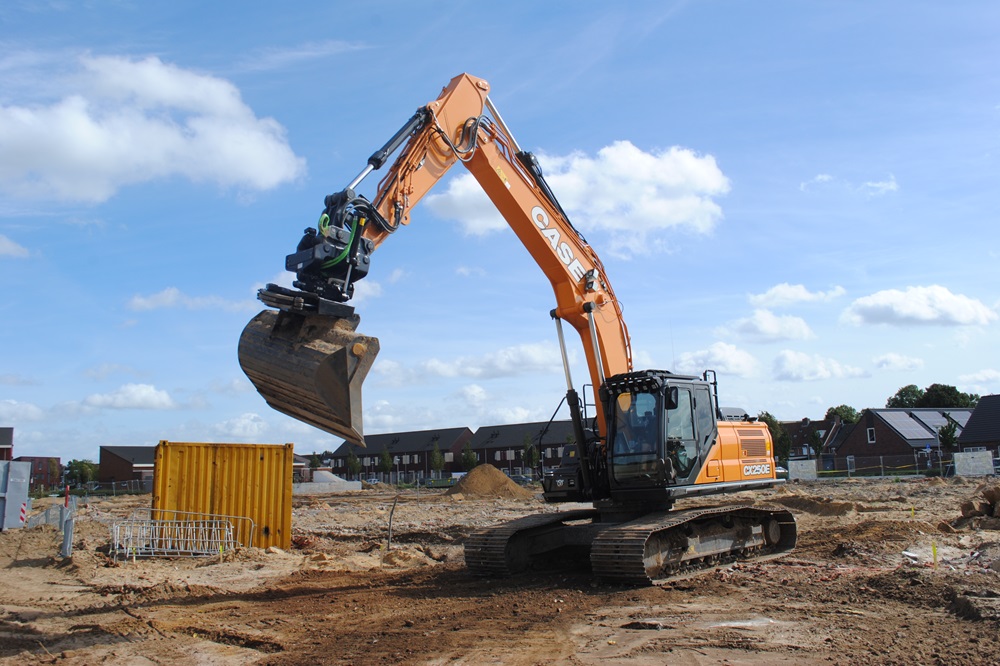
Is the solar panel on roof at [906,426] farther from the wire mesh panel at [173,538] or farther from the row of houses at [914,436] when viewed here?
the wire mesh panel at [173,538]

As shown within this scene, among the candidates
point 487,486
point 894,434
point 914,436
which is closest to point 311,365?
point 487,486

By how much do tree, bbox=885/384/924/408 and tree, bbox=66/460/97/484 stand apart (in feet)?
295

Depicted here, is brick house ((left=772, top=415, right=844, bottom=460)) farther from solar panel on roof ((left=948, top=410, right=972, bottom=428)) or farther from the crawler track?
the crawler track

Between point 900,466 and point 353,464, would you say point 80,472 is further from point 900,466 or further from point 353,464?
point 900,466

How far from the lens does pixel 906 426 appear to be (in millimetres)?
60500

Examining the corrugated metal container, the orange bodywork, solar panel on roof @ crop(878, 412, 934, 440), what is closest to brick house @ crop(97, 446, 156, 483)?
solar panel on roof @ crop(878, 412, 934, 440)

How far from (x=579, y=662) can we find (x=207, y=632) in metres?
3.77

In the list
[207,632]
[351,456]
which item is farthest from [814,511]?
[351,456]

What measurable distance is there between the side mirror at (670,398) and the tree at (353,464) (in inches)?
3261

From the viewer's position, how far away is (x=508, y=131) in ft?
40.2

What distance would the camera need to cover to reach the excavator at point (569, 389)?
25.7 ft

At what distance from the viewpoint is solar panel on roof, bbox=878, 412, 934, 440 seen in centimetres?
5947

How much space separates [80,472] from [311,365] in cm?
9083

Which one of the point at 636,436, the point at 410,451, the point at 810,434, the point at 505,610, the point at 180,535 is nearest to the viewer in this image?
the point at 505,610
